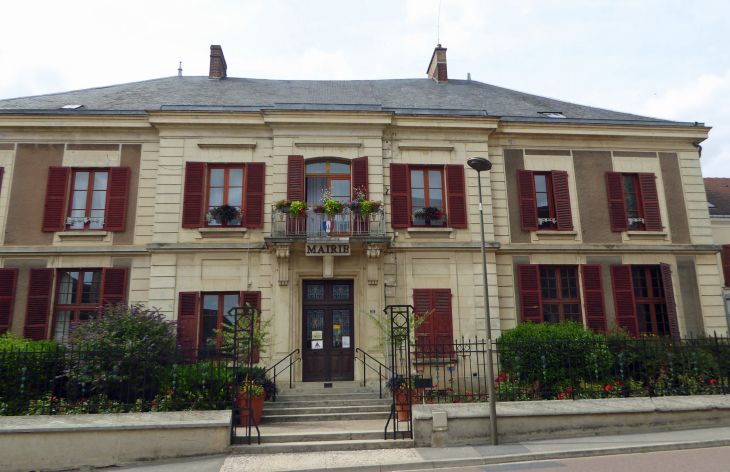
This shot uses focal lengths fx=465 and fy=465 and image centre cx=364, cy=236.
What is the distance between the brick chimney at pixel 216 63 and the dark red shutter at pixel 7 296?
1033cm

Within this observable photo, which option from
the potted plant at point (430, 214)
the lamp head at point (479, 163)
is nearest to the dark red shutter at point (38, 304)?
the potted plant at point (430, 214)

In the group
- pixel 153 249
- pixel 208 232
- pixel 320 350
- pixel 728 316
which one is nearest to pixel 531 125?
pixel 728 316

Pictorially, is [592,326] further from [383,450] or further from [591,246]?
[383,450]

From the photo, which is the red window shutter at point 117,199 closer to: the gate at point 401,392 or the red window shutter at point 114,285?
the red window shutter at point 114,285

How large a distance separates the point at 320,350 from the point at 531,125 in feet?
31.9

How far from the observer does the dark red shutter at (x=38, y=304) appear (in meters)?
12.9

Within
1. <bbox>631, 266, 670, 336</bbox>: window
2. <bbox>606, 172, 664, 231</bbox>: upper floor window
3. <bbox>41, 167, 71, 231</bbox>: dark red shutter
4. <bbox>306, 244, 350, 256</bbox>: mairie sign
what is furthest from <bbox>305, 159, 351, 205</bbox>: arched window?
<bbox>631, 266, 670, 336</bbox>: window

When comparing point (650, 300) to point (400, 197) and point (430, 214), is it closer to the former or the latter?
point (430, 214)

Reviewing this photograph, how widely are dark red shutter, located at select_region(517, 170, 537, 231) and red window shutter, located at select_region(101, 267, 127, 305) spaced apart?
12064mm

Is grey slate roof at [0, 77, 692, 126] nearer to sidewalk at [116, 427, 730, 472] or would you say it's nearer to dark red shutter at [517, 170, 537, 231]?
dark red shutter at [517, 170, 537, 231]

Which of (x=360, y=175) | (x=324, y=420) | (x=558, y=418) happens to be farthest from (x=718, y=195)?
(x=324, y=420)

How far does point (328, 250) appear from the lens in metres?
13.1

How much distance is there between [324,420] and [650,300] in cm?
1111

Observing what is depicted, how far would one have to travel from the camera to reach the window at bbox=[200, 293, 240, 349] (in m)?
13.1
